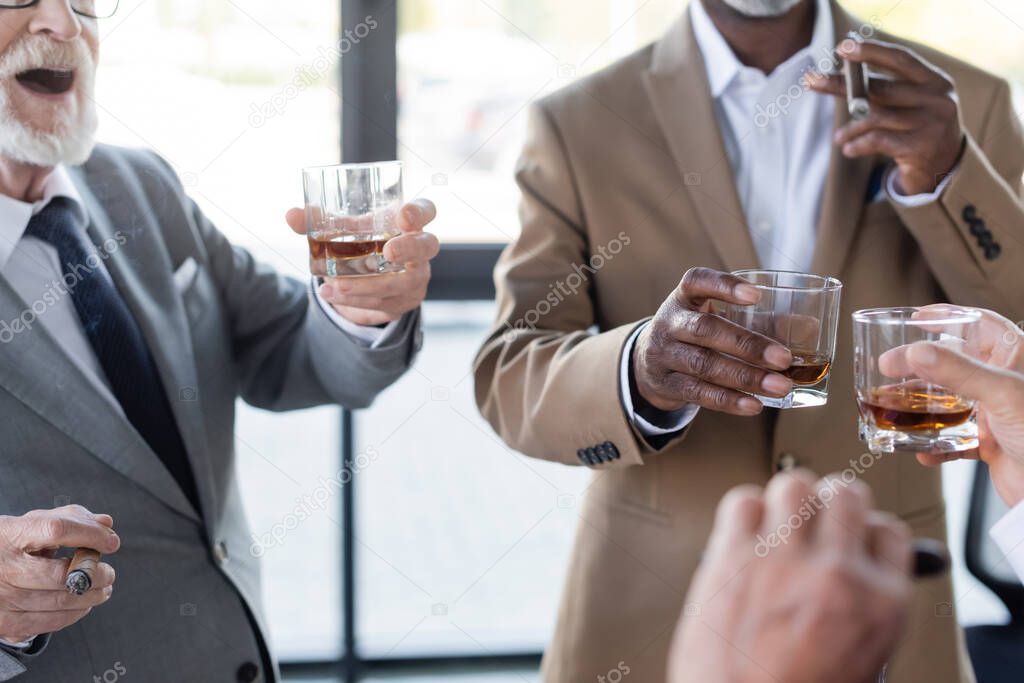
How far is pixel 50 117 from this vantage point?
61.1 inches

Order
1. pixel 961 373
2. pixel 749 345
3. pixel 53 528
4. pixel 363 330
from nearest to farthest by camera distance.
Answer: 1. pixel 961 373
2. pixel 53 528
3. pixel 749 345
4. pixel 363 330

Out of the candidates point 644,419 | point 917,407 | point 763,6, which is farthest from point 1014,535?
point 763,6

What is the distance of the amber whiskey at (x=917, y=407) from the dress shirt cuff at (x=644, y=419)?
0.35 m

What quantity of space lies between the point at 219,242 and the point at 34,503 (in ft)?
2.08

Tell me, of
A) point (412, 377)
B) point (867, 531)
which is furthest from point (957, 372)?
point (412, 377)

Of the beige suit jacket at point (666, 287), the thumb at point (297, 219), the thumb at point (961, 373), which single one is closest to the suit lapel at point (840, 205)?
the beige suit jacket at point (666, 287)

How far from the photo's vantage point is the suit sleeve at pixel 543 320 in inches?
65.4

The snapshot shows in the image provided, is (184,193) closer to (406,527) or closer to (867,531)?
(867,531)

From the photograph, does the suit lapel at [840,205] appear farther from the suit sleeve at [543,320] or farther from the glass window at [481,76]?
the glass window at [481,76]

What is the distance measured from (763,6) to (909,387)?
835 mm

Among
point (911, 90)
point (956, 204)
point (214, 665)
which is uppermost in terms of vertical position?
point (911, 90)

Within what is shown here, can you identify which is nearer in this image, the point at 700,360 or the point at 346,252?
the point at 700,360

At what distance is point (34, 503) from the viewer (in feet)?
4.64

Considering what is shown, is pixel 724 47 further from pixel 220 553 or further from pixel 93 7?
pixel 220 553
